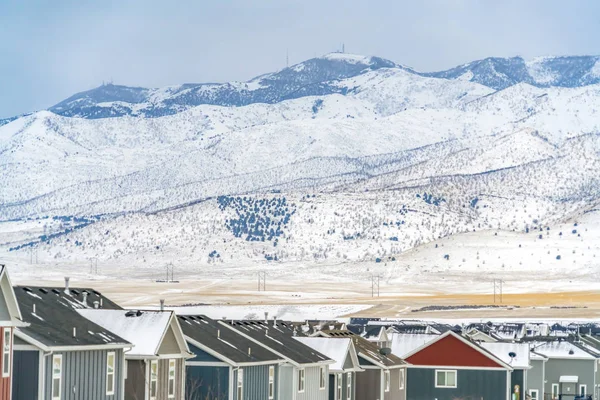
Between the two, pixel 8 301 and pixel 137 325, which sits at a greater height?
pixel 8 301

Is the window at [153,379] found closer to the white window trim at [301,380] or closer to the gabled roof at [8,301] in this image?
the gabled roof at [8,301]

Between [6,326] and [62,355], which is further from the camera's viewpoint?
[62,355]

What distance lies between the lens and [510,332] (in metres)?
118

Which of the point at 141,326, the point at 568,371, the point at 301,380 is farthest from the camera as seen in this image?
the point at 568,371

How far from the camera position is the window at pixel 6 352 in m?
36.0

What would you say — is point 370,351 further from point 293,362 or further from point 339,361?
point 293,362

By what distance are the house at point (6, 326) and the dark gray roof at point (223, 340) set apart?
1646 centimetres

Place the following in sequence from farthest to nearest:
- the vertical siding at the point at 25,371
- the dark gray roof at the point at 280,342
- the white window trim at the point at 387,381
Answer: the white window trim at the point at 387,381 → the dark gray roof at the point at 280,342 → the vertical siding at the point at 25,371

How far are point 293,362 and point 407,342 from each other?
21534mm

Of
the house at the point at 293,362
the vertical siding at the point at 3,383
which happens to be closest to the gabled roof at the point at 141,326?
the house at the point at 293,362

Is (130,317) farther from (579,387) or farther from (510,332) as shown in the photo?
(510,332)

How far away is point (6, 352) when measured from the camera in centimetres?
3625

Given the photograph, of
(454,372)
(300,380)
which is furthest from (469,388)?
(300,380)

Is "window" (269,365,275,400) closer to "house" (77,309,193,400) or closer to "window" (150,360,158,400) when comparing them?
"house" (77,309,193,400)
